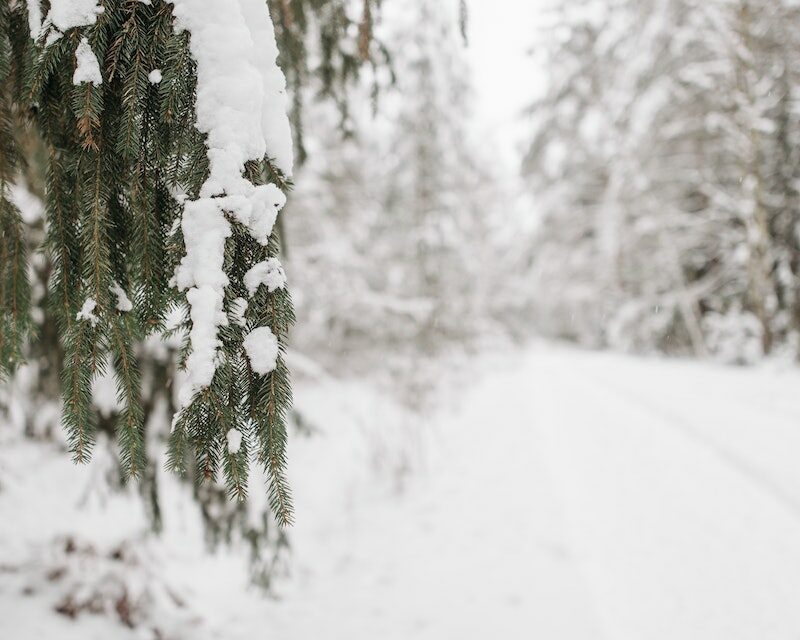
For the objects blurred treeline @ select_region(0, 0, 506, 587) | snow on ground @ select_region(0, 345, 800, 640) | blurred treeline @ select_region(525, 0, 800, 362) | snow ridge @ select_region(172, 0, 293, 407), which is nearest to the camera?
snow ridge @ select_region(172, 0, 293, 407)

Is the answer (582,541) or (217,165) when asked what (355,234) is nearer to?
(582,541)

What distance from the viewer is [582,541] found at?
3.62 metres

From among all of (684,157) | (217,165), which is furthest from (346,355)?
(684,157)

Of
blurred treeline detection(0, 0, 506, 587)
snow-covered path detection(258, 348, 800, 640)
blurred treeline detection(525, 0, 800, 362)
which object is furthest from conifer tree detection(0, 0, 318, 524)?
blurred treeline detection(525, 0, 800, 362)

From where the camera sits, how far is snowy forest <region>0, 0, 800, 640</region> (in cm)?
109

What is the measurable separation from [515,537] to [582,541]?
0.51 meters

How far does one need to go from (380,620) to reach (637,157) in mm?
13506

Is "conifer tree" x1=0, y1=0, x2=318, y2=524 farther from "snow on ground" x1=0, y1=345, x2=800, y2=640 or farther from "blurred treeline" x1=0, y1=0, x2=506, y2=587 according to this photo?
"snow on ground" x1=0, y1=345, x2=800, y2=640

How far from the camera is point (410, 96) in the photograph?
27.7 feet

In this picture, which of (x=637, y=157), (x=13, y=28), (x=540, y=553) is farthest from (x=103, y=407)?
(x=637, y=157)

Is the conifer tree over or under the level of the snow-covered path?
over

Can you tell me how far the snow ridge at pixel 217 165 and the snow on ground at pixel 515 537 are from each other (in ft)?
6.63

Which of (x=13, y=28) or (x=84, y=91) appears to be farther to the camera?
(x=13, y=28)

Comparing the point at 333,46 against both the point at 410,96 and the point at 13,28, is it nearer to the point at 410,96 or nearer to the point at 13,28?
the point at 13,28
